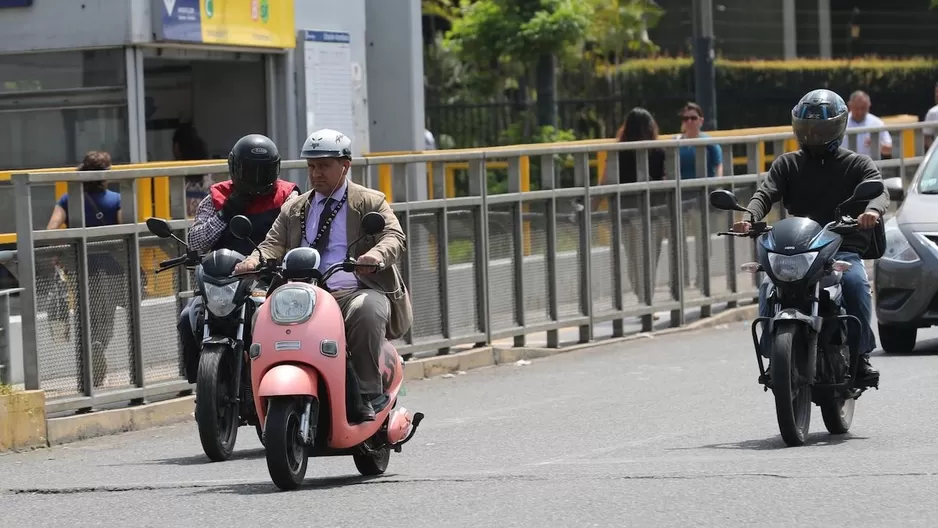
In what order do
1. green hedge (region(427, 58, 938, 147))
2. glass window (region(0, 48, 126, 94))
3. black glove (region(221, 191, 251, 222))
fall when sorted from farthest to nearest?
1. green hedge (region(427, 58, 938, 147))
2. glass window (region(0, 48, 126, 94))
3. black glove (region(221, 191, 251, 222))

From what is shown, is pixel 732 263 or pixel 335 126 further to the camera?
pixel 335 126

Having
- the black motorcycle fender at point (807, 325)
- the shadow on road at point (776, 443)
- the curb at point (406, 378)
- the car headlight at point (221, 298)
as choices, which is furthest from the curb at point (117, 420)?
the black motorcycle fender at point (807, 325)

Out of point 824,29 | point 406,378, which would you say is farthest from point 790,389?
point 824,29

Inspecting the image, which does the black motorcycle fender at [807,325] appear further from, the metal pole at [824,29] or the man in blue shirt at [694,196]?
the metal pole at [824,29]

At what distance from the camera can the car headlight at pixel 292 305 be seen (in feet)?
25.4

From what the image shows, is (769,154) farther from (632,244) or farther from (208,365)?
(208,365)

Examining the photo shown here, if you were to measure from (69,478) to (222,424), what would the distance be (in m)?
0.80

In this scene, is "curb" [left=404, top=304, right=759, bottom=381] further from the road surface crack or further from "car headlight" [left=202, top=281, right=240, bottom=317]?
the road surface crack

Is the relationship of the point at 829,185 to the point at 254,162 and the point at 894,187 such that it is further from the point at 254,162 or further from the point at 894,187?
the point at 254,162

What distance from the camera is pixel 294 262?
7879mm

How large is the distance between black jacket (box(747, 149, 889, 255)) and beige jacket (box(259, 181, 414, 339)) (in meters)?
2.03

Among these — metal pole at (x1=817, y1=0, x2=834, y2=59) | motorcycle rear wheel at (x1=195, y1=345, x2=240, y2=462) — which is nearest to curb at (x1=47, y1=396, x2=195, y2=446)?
motorcycle rear wheel at (x1=195, y1=345, x2=240, y2=462)

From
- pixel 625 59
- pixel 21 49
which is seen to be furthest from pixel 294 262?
pixel 625 59

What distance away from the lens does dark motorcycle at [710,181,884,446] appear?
866cm
